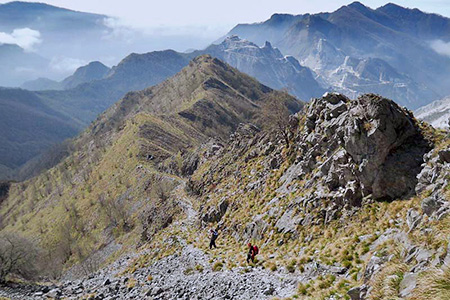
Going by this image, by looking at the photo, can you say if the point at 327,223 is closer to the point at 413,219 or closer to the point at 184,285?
the point at 413,219

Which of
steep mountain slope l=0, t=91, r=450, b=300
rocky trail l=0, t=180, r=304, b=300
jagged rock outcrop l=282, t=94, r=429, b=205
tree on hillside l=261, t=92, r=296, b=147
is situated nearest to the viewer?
steep mountain slope l=0, t=91, r=450, b=300

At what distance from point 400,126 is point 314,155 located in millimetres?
10493

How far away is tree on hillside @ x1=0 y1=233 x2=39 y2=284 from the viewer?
48.2m

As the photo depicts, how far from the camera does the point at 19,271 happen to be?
174 feet

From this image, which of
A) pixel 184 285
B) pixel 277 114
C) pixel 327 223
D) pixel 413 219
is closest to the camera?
pixel 413 219

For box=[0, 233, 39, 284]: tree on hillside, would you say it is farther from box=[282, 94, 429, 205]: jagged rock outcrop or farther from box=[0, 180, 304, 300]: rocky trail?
box=[282, 94, 429, 205]: jagged rock outcrop

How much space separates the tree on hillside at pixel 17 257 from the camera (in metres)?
48.2

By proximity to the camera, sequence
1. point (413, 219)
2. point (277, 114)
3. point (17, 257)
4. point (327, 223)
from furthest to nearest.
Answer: point (277, 114) → point (17, 257) → point (327, 223) → point (413, 219)

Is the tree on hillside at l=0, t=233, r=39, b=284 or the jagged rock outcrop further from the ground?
the jagged rock outcrop

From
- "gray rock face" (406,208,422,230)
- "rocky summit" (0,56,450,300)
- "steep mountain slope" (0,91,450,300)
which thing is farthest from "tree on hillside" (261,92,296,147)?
"gray rock face" (406,208,422,230)

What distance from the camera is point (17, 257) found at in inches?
1970

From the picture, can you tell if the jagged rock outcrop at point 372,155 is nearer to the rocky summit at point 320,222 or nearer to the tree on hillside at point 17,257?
the rocky summit at point 320,222

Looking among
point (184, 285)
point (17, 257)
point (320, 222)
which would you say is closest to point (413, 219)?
point (320, 222)

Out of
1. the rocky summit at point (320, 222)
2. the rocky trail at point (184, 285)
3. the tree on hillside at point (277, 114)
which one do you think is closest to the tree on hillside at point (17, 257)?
the rocky summit at point (320, 222)
